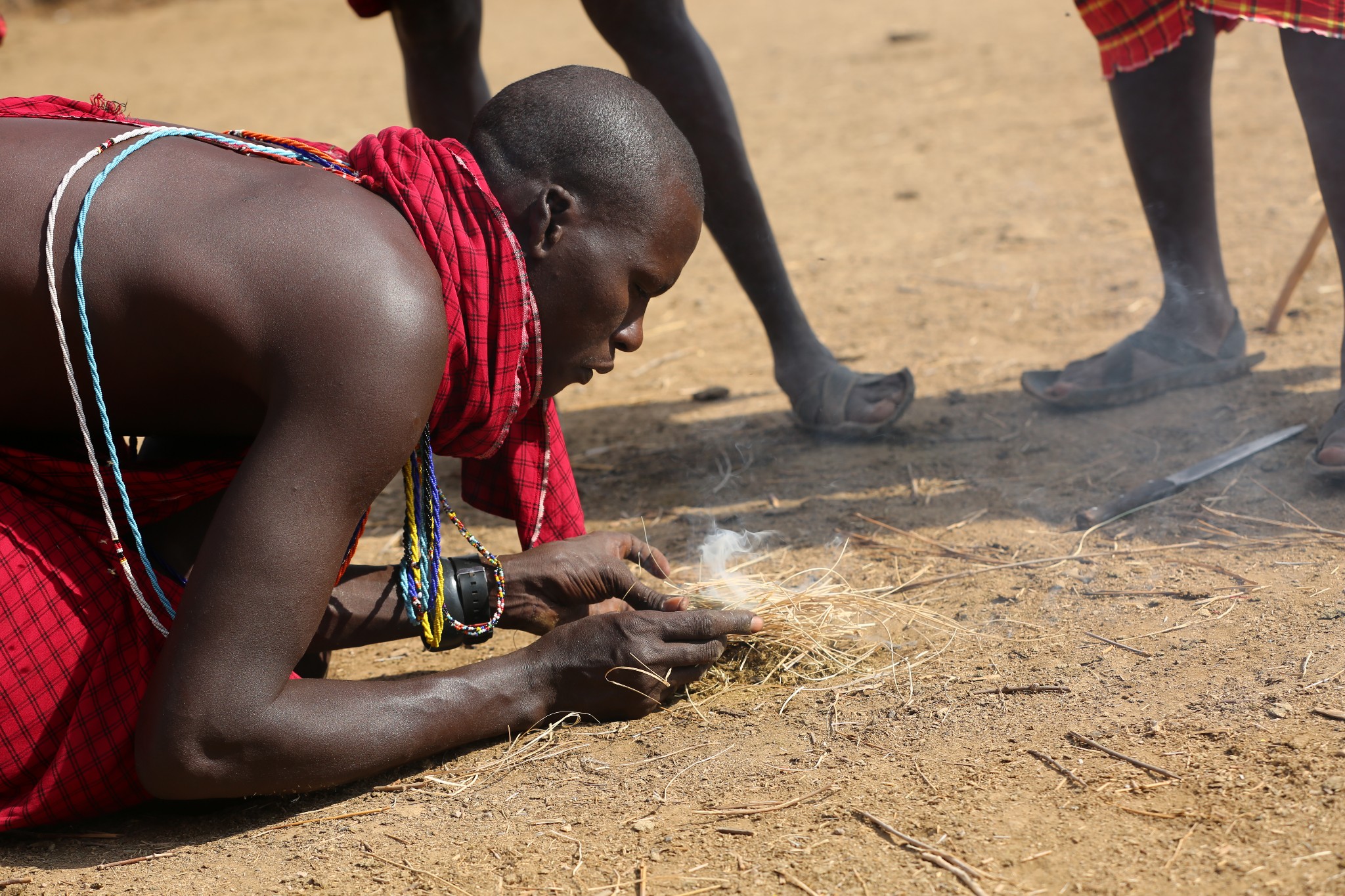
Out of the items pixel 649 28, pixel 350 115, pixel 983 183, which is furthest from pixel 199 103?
pixel 649 28

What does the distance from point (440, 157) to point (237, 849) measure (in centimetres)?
120

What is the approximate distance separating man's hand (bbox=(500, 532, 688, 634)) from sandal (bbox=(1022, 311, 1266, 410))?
1572 millimetres

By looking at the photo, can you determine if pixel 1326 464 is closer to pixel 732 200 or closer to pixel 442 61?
pixel 732 200

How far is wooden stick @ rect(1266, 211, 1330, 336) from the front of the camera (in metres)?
3.50

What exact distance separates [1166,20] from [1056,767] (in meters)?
2.12

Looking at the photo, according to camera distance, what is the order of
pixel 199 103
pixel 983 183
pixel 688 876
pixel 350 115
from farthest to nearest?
pixel 199 103, pixel 350 115, pixel 983 183, pixel 688 876

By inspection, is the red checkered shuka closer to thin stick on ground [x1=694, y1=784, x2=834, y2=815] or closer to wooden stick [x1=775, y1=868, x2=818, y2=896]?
thin stick on ground [x1=694, y1=784, x2=834, y2=815]

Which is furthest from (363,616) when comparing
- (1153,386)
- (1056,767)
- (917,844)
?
(1153,386)

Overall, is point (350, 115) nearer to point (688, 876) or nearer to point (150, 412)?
point (150, 412)

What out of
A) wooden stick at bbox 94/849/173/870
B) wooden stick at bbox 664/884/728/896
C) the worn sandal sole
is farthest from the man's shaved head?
the worn sandal sole

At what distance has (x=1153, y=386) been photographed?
11.2ft

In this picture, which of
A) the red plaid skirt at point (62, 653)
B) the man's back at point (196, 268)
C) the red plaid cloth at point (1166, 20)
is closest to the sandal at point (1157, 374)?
the red plaid cloth at point (1166, 20)

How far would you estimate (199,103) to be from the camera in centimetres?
877

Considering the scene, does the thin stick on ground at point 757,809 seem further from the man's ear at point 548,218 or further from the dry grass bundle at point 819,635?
the man's ear at point 548,218
